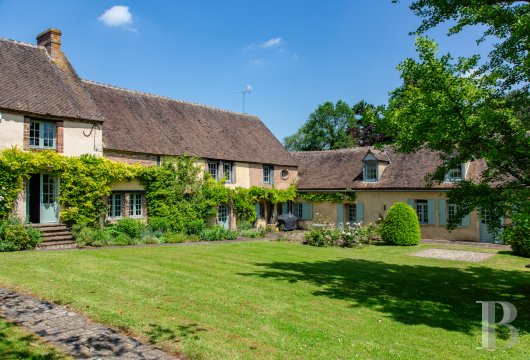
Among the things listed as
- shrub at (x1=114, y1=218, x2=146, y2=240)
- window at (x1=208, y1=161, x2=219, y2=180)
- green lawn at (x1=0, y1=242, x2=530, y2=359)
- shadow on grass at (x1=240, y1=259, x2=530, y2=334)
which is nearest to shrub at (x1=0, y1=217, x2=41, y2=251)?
green lawn at (x1=0, y1=242, x2=530, y2=359)

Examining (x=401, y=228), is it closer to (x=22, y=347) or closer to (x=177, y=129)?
(x=177, y=129)

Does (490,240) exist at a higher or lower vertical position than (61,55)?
lower

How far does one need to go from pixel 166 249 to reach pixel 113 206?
520cm

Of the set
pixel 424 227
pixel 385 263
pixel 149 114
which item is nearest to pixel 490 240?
pixel 424 227

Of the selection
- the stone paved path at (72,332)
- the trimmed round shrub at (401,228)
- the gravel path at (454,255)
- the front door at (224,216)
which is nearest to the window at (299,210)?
the front door at (224,216)

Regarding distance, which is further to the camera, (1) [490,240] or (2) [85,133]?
(1) [490,240]

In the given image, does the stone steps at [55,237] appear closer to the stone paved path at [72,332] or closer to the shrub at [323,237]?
the stone paved path at [72,332]

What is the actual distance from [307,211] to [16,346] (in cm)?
2485

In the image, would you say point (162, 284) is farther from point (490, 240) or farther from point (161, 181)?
point (490, 240)

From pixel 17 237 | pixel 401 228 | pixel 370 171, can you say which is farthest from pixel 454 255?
pixel 17 237

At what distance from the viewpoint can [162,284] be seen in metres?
9.22

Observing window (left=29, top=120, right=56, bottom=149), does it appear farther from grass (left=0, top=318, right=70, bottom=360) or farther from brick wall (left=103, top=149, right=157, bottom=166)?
grass (left=0, top=318, right=70, bottom=360)

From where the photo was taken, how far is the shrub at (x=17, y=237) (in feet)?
46.0

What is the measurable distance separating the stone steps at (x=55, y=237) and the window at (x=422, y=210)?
18.4m
